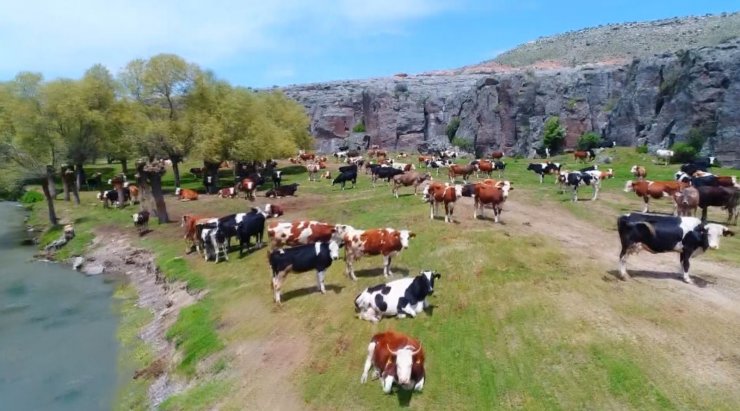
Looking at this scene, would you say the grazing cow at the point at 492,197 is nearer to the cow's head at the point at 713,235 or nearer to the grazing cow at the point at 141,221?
the cow's head at the point at 713,235

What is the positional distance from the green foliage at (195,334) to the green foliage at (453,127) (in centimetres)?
7122

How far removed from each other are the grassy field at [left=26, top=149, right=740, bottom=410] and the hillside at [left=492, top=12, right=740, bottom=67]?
10953 cm

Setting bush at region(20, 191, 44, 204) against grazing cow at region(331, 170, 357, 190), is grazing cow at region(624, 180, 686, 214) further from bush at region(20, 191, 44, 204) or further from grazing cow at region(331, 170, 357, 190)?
bush at region(20, 191, 44, 204)

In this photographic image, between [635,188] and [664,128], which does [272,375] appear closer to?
[635,188]

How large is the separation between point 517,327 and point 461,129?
7276cm

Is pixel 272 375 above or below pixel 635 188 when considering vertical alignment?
below

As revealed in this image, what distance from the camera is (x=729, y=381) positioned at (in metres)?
10.8

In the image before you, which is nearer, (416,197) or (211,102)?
(416,197)

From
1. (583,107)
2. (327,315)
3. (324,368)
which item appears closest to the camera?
(324,368)

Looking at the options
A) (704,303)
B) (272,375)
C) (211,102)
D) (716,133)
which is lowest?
(272,375)

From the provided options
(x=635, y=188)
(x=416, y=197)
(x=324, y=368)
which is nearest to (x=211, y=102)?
(x=416, y=197)

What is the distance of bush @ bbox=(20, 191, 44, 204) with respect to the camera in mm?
57606

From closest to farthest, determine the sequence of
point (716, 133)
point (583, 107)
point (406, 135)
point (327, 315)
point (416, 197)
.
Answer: point (327, 315), point (416, 197), point (716, 133), point (583, 107), point (406, 135)

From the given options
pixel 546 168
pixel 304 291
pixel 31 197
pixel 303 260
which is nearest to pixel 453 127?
pixel 546 168
